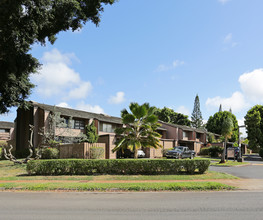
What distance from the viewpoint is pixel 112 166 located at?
16.5 m

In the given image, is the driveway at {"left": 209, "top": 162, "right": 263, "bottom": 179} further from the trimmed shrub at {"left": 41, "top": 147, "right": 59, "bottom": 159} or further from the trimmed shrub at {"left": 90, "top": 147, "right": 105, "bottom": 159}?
the trimmed shrub at {"left": 41, "top": 147, "right": 59, "bottom": 159}

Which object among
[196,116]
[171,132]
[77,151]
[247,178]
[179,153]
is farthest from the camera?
[196,116]

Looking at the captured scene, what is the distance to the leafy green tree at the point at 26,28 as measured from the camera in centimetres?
1764

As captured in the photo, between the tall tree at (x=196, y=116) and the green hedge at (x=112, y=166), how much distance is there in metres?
67.6

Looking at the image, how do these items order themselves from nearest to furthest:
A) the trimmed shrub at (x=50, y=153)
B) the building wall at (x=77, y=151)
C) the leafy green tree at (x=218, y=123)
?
1. the building wall at (x=77, y=151)
2. the trimmed shrub at (x=50, y=153)
3. the leafy green tree at (x=218, y=123)

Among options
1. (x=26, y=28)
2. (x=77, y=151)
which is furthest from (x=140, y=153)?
(x=26, y=28)

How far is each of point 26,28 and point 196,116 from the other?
239 ft

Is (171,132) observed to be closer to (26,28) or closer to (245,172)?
(245,172)

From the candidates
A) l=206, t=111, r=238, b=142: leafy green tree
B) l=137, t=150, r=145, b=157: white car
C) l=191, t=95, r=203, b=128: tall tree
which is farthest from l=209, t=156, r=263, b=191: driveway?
l=191, t=95, r=203, b=128: tall tree

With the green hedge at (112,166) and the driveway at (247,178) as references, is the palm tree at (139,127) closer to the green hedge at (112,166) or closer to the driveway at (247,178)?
the green hedge at (112,166)

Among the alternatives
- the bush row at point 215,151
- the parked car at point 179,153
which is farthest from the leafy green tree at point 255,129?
the parked car at point 179,153

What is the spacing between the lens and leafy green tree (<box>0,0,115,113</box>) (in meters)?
17.6

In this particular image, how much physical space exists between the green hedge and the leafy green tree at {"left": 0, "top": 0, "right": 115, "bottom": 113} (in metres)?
10.2

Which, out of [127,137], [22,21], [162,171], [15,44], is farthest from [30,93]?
[162,171]
